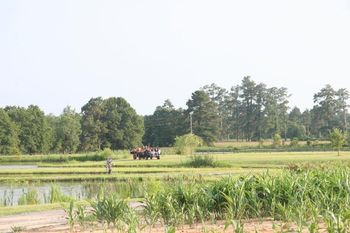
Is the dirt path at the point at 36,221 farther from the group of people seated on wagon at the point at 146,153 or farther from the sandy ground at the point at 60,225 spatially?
the group of people seated on wagon at the point at 146,153

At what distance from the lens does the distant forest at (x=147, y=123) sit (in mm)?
98562

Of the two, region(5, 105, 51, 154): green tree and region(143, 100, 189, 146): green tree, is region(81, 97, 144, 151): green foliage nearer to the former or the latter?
region(143, 100, 189, 146): green tree

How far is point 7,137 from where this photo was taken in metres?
90.8

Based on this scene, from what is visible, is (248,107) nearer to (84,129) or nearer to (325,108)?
(325,108)

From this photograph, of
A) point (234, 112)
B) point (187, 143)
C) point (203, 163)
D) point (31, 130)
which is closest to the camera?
point (203, 163)

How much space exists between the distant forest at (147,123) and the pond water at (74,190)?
6400 cm

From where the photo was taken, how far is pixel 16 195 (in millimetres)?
26047

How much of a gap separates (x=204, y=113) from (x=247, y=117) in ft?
70.1

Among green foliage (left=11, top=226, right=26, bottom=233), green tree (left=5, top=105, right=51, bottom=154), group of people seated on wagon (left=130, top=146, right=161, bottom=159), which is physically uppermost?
green tree (left=5, top=105, right=51, bottom=154)

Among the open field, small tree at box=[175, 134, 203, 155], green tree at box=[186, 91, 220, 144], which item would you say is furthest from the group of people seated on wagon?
green tree at box=[186, 91, 220, 144]

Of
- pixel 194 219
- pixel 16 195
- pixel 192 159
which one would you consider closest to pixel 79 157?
pixel 192 159

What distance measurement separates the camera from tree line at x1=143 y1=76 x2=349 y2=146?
350 ft

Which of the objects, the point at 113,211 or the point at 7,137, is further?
the point at 7,137

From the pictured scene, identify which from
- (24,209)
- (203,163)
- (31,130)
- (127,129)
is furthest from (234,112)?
(24,209)
